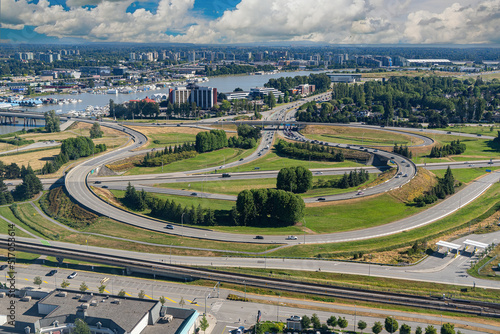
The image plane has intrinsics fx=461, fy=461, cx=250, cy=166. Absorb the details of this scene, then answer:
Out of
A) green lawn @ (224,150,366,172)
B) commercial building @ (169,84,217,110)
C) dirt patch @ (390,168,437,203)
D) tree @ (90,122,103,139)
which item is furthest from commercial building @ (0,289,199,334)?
commercial building @ (169,84,217,110)

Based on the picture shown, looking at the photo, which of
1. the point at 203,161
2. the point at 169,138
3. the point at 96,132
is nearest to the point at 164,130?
the point at 169,138

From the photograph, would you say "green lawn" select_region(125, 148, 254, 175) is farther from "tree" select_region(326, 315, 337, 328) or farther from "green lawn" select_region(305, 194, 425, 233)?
"tree" select_region(326, 315, 337, 328)

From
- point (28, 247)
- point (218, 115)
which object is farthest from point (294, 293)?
point (218, 115)

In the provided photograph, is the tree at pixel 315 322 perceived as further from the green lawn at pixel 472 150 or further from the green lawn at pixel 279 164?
the green lawn at pixel 472 150

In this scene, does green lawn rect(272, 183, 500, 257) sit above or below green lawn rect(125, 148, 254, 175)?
below

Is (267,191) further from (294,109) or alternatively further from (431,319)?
(294,109)

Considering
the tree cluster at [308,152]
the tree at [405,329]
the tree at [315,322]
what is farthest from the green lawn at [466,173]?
the tree at [315,322]

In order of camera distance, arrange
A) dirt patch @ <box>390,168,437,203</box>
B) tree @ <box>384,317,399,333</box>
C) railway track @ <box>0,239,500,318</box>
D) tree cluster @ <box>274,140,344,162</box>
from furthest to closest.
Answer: tree cluster @ <box>274,140,344,162</box> → dirt patch @ <box>390,168,437,203</box> → railway track @ <box>0,239,500,318</box> → tree @ <box>384,317,399,333</box>
